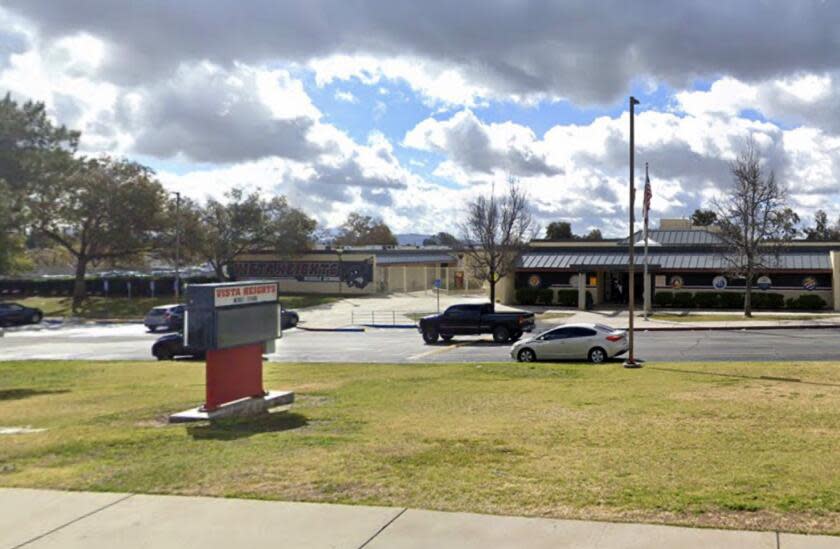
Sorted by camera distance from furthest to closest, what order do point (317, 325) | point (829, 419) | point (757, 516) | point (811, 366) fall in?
1. point (317, 325)
2. point (811, 366)
3. point (829, 419)
4. point (757, 516)

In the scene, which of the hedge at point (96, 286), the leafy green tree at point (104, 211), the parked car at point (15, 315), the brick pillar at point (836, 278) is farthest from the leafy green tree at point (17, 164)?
the brick pillar at point (836, 278)

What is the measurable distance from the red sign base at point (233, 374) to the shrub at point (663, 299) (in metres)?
40.5

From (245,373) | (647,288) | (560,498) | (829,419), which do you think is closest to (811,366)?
(829,419)

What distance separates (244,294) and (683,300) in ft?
135

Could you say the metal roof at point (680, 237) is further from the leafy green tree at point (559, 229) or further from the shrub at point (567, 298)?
the leafy green tree at point (559, 229)

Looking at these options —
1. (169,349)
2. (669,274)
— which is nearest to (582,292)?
(669,274)

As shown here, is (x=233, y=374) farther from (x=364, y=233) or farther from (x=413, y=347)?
(x=364, y=233)

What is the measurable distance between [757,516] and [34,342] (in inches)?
1492

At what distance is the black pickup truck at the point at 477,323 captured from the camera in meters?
33.1

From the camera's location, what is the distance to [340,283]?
68.1m

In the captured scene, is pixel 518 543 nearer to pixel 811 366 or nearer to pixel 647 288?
pixel 811 366

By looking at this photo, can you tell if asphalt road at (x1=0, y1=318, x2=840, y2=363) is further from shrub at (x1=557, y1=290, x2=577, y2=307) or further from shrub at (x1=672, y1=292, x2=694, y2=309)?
shrub at (x1=557, y1=290, x2=577, y2=307)

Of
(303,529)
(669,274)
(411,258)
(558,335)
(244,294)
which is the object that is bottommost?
(303,529)

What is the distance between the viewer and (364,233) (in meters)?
140
